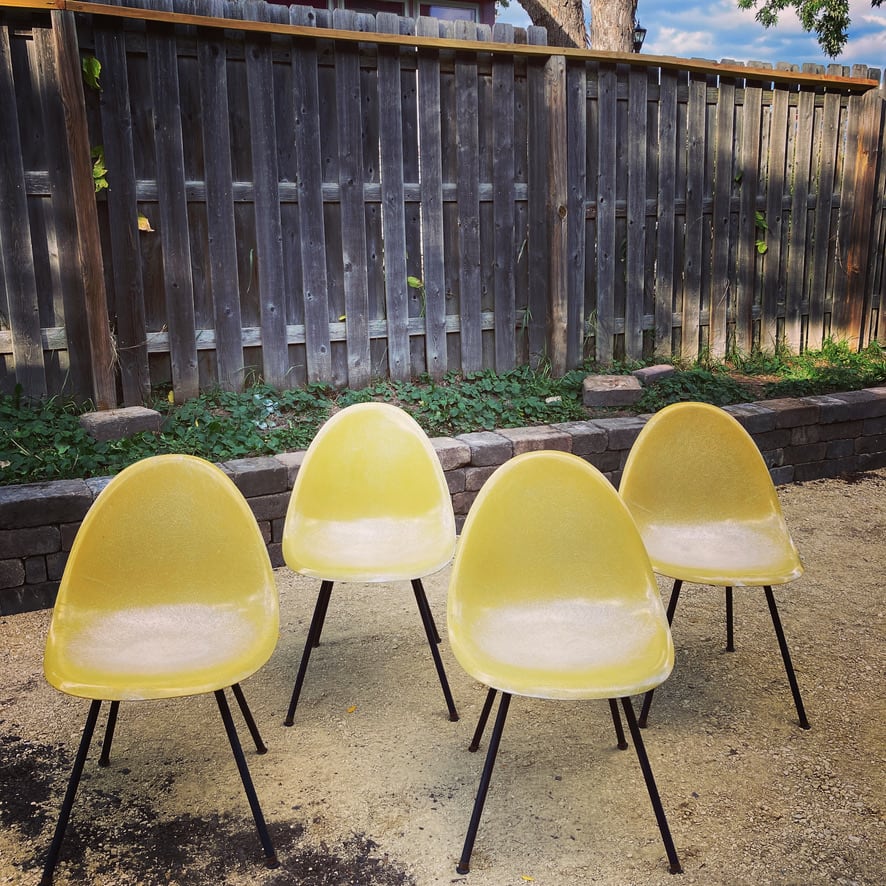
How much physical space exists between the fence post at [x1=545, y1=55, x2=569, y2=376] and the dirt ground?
2517 mm

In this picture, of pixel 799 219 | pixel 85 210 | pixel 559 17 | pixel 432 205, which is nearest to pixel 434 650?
pixel 85 210

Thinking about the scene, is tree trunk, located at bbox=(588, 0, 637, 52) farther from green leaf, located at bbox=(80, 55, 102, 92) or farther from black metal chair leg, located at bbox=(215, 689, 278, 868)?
black metal chair leg, located at bbox=(215, 689, 278, 868)

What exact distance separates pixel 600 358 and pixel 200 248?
2.60 m

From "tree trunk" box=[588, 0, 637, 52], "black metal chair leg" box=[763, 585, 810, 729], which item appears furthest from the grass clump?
"tree trunk" box=[588, 0, 637, 52]

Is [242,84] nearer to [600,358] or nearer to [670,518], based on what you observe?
[600,358]

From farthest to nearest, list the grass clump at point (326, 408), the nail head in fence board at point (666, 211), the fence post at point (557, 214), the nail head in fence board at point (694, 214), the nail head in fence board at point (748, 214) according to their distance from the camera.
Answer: the nail head in fence board at point (748, 214)
the nail head in fence board at point (694, 214)
the nail head in fence board at point (666, 211)
the fence post at point (557, 214)
the grass clump at point (326, 408)

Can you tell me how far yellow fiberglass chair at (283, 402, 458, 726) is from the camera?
2.83 m

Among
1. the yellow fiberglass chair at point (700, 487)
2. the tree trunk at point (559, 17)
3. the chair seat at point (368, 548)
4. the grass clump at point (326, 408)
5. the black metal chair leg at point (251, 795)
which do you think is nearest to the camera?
the black metal chair leg at point (251, 795)

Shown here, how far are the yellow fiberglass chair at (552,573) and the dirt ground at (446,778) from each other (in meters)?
0.36

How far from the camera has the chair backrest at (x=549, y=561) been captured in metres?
2.21

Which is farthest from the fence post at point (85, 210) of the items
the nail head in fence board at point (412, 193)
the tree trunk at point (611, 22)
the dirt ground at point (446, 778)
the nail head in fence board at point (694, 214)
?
the tree trunk at point (611, 22)

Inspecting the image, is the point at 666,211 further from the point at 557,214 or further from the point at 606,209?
the point at 557,214

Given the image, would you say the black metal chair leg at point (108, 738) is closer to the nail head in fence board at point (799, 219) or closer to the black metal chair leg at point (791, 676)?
the black metal chair leg at point (791, 676)

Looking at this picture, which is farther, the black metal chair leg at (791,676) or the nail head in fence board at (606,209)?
the nail head in fence board at (606,209)
